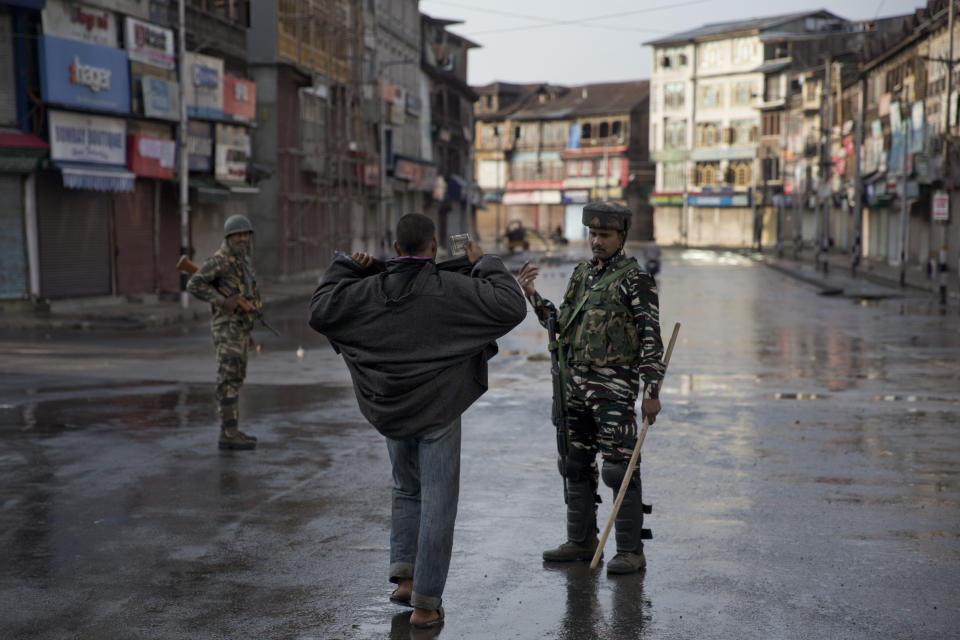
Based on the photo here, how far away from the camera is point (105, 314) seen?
75.6 ft

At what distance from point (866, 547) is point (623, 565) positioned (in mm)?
1514

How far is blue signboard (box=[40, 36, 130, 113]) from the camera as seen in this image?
79.2 feet

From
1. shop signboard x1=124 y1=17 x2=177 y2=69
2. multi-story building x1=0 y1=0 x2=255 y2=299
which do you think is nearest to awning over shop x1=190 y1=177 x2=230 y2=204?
multi-story building x1=0 y1=0 x2=255 y2=299

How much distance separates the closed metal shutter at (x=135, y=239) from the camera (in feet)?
92.2

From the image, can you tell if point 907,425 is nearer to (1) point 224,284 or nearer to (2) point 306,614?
(1) point 224,284

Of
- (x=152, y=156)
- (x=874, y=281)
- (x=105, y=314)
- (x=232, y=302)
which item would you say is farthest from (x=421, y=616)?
(x=874, y=281)

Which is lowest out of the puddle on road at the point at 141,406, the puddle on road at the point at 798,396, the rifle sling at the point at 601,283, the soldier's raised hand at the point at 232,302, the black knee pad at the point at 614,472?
the puddle on road at the point at 798,396

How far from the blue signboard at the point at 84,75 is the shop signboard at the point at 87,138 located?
31 cm

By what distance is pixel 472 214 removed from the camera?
3430 inches

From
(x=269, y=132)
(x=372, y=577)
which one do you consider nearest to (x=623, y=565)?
(x=372, y=577)

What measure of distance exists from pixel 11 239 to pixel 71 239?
1.93 meters

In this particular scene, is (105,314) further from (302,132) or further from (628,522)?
(302,132)

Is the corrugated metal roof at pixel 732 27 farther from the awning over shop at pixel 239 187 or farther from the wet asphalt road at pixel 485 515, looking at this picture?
the wet asphalt road at pixel 485 515

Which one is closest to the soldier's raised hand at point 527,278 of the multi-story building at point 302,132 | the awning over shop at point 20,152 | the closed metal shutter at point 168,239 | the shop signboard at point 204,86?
the awning over shop at point 20,152
